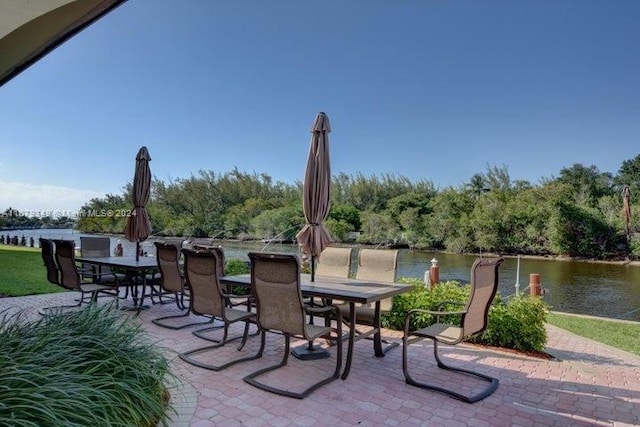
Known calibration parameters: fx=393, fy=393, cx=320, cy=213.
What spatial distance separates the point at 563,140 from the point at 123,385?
36710 mm

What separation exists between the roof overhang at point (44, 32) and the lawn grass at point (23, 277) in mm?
4889

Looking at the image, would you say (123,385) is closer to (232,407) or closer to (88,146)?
(232,407)

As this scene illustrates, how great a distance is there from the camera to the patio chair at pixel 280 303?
315cm

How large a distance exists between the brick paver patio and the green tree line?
11268 mm

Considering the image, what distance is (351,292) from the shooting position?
3439mm

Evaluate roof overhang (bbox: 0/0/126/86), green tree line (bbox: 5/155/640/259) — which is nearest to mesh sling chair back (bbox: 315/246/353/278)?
roof overhang (bbox: 0/0/126/86)

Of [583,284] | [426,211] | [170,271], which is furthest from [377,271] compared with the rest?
[426,211]

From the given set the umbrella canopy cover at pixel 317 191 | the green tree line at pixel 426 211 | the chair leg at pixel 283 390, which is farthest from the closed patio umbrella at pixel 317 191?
the green tree line at pixel 426 211

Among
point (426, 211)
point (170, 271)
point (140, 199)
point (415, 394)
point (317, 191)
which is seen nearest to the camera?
point (415, 394)

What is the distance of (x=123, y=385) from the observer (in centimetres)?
210

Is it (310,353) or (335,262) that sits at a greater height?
(335,262)

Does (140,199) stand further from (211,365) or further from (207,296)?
(211,365)

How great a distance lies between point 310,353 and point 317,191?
5.40ft

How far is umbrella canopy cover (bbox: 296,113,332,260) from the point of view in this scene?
4152mm
